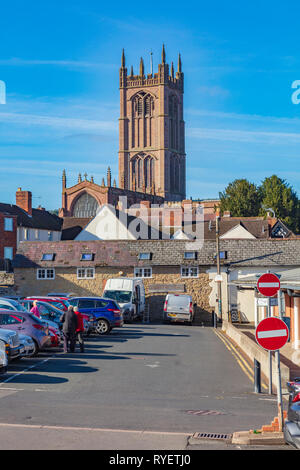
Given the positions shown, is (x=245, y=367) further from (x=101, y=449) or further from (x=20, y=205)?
(x=20, y=205)

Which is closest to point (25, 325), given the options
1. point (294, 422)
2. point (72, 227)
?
point (294, 422)

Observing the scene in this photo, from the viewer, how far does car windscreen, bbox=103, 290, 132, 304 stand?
135 ft

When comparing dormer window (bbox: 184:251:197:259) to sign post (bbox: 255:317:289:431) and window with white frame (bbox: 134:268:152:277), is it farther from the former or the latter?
sign post (bbox: 255:317:289:431)

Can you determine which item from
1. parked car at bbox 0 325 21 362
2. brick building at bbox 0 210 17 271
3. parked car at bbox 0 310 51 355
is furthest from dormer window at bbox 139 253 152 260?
parked car at bbox 0 325 21 362

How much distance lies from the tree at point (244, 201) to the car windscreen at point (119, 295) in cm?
6789

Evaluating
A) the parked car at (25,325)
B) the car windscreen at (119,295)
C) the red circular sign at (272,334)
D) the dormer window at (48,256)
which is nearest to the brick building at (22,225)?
the dormer window at (48,256)

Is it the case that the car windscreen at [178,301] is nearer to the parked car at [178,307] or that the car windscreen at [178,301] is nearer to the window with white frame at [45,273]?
the parked car at [178,307]

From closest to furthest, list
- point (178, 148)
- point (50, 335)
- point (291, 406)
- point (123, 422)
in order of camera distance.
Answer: point (291, 406), point (123, 422), point (50, 335), point (178, 148)

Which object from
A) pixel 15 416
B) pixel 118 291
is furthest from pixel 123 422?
pixel 118 291

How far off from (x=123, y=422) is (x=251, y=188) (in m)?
98.2

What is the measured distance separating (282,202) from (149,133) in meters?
60.4

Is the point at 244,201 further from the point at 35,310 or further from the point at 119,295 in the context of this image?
the point at 35,310

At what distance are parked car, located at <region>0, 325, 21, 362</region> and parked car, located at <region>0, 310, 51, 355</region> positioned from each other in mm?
2563
